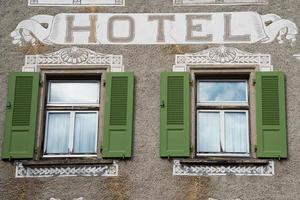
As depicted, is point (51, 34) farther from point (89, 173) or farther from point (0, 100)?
point (89, 173)

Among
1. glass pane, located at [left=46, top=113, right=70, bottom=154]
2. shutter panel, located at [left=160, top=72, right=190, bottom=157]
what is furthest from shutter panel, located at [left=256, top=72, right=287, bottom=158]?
glass pane, located at [left=46, top=113, right=70, bottom=154]

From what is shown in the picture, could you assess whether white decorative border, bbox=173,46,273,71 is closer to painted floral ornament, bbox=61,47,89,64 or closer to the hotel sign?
the hotel sign

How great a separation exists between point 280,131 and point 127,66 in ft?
9.34

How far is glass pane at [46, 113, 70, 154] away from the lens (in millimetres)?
15297

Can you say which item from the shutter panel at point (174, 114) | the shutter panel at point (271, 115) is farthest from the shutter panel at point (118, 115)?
the shutter panel at point (271, 115)

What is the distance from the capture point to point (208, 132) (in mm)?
15289

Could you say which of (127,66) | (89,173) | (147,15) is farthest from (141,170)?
(147,15)

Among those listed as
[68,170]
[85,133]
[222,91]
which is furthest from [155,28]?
[68,170]

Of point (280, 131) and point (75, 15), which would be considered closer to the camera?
point (280, 131)

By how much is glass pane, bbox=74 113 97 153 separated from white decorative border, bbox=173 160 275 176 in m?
1.55

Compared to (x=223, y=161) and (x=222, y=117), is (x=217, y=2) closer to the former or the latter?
(x=222, y=117)

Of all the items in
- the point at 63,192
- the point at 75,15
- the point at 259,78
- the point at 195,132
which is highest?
the point at 75,15

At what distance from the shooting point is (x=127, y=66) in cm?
1555

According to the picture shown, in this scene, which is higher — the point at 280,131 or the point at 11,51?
the point at 11,51
